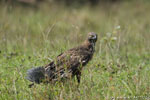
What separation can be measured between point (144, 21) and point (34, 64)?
10045 millimetres

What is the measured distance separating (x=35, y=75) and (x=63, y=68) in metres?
0.55

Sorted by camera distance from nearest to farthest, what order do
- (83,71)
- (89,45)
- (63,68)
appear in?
(63,68)
(83,71)
(89,45)

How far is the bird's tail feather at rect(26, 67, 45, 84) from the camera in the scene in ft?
19.7

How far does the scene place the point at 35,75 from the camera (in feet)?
19.7

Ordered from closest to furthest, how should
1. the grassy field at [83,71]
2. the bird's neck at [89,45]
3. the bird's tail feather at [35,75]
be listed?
the grassy field at [83,71] → the bird's tail feather at [35,75] → the bird's neck at [89,45]

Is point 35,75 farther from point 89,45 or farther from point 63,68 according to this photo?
point 89,45

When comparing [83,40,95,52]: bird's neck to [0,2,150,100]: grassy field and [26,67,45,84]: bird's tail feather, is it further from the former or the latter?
[26,67,45,84]: bird's tail feather

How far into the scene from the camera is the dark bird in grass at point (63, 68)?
236 inches

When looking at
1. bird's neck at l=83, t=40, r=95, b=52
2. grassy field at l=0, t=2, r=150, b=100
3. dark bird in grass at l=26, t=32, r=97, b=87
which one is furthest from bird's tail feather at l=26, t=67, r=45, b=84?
bird's neck at l=83, t=40, r=95, b=52

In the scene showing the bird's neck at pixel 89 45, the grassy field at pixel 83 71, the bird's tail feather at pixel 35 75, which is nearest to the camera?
the grassy field at pixel 83 71

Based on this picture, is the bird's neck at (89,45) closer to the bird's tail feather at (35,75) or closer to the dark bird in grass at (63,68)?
Result: the dark bird in grass at (63,68)

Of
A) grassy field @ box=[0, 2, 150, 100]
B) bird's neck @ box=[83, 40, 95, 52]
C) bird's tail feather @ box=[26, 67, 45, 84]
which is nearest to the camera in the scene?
grassy field @ box=[0, 2, 150, 100]

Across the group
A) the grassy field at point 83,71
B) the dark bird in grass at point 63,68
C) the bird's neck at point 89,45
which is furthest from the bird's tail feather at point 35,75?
the bird's neck at point 89,45

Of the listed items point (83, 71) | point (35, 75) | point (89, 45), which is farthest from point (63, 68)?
point (89, 45)
